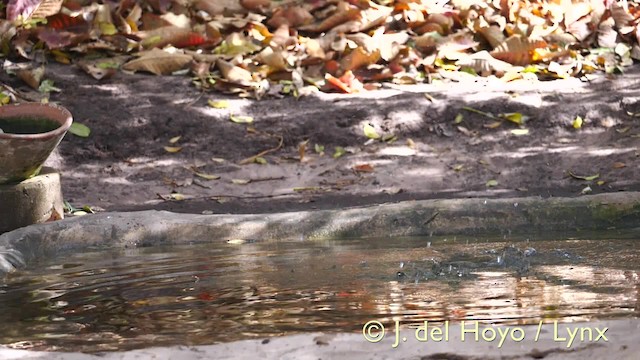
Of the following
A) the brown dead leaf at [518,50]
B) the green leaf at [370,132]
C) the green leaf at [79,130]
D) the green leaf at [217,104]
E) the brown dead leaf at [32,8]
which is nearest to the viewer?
the green leaf at [79,130]

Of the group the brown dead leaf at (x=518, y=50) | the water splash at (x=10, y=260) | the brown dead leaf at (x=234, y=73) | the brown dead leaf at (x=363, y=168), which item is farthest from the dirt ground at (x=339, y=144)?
the water splash at (x=10, y=260)

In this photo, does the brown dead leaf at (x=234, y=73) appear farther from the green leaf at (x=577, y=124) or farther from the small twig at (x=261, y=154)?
the green leaf at (x=577, y=124)

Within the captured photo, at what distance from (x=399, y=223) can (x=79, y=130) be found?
9.94 feet

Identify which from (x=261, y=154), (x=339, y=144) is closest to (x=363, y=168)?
(x=339, y=144)

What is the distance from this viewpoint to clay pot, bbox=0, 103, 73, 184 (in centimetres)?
588

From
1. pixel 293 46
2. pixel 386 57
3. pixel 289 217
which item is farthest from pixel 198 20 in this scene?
pixel 289 217

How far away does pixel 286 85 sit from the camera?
8.46 m

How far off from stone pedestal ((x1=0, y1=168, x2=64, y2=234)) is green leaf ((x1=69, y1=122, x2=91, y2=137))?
5.24 ft

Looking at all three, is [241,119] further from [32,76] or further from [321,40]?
[32,76]

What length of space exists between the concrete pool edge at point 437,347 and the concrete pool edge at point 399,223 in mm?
2429

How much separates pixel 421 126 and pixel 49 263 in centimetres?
343

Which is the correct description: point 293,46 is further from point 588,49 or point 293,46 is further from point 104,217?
point 104,217

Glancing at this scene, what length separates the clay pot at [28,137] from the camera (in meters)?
5.88

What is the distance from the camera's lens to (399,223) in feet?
18.7
